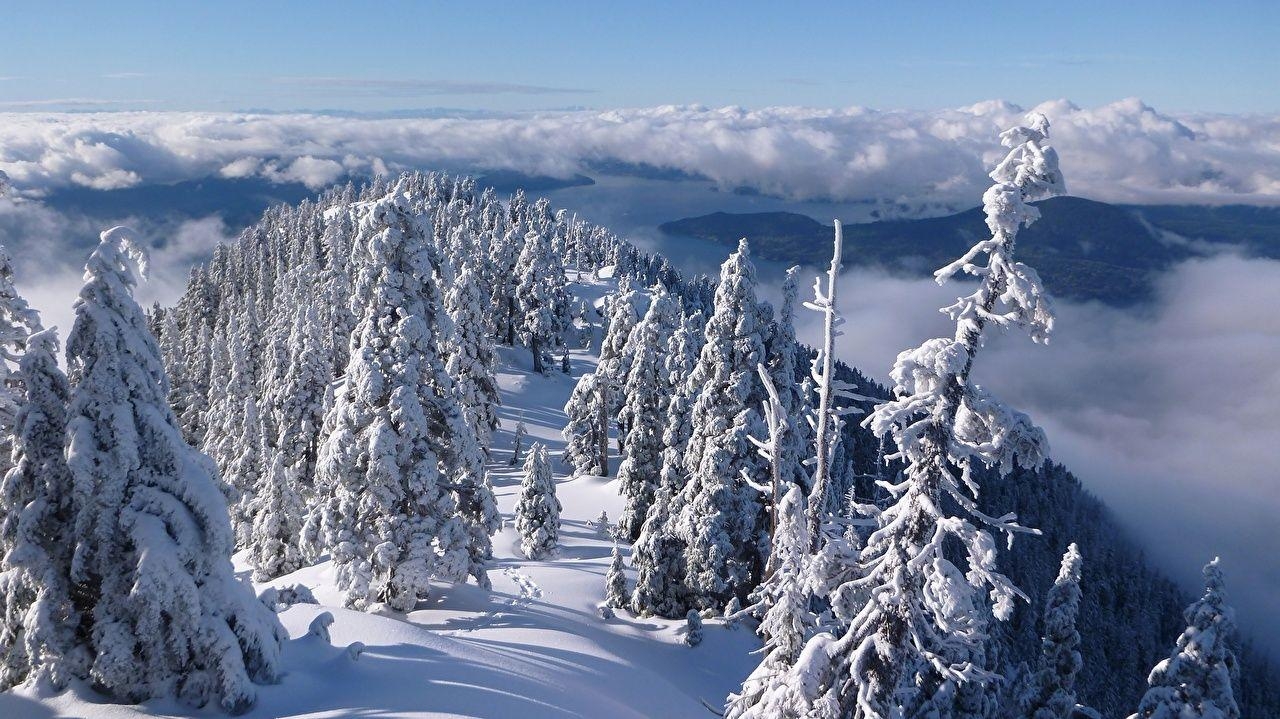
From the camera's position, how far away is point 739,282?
82.9 feet

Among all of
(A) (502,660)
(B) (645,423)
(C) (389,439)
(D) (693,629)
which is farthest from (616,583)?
(B) (645,423)

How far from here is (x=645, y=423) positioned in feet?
121

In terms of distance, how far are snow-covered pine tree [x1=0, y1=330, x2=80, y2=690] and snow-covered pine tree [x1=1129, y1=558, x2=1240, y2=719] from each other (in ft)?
73.0

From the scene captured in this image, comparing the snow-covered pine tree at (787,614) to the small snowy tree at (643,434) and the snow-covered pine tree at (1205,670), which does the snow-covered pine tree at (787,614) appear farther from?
the small snowy tree at (643,434)

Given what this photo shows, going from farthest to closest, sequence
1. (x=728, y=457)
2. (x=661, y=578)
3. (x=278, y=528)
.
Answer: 1. (x=278, y=528)
2. (x=661, y=578)
3. (x=728, y=457)

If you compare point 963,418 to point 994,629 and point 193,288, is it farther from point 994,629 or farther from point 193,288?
point 193,288

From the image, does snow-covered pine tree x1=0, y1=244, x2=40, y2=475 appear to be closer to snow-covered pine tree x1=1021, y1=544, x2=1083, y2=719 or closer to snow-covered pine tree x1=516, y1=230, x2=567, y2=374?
snow-covered pine tree x1=1021, y1=544, x2=1083, y2=719

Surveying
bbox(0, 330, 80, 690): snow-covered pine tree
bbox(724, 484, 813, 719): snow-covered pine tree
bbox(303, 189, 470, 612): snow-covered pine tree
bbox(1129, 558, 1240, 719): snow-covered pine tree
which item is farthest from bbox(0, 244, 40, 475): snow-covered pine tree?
bbox(1129, 558, 1240, 719): snow-covered pine tree

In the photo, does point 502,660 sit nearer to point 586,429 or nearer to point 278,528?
point 278,528

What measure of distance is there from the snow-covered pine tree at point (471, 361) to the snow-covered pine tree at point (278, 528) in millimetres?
9464

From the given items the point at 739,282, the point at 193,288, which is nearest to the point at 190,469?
the point at 739,282

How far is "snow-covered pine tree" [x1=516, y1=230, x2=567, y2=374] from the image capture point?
7394 cm

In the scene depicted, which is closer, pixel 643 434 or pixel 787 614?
pixel 787 614

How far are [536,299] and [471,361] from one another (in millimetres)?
31665
